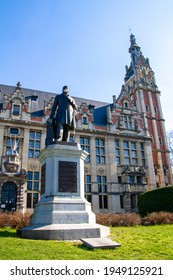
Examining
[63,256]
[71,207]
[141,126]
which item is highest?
[141,126]

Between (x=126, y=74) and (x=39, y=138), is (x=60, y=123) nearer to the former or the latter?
(x=39, y=138)

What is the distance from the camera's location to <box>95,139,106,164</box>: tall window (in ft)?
101

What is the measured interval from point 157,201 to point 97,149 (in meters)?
12.9

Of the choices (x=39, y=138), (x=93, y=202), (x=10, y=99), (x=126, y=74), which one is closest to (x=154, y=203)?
(x=93, y=202)

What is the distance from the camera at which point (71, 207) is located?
8.94 metres

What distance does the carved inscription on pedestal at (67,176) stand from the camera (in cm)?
939

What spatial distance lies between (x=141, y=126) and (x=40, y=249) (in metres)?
31.3

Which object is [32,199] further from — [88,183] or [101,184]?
[101,184]

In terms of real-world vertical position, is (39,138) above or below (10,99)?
below

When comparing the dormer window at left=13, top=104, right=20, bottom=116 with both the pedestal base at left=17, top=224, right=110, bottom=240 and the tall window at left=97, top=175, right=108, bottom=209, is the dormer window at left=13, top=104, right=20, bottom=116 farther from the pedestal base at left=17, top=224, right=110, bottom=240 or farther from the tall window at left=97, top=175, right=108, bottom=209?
the pedestal base at left=17, top=224, right=110, bottom=240

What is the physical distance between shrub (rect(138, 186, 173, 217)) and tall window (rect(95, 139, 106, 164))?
365 inches

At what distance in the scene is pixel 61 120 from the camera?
10.7 m

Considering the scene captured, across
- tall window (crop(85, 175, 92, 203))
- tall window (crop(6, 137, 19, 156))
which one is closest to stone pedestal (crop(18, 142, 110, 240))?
tall window (crop(6, 137, 19, 156))

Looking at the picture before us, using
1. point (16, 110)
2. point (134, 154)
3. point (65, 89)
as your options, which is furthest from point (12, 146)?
point (65, 89)
